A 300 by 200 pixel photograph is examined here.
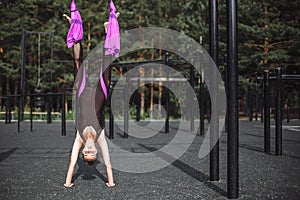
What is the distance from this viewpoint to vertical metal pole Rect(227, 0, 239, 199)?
350 cm

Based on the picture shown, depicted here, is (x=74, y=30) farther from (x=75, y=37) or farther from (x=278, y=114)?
(x=278, y=114)

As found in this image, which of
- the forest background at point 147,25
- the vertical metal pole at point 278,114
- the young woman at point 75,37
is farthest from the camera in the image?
the forest background at point 147,25

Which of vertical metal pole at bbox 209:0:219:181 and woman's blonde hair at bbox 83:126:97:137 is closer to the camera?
woman's blonde hair at bbox 83:126:97:137

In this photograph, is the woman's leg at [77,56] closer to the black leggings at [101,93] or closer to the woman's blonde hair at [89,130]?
the black leggings at [101,93]

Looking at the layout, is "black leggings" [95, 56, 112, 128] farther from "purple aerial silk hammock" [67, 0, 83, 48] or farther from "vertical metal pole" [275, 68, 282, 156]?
"vertical metal pole" [275, 68, 282, 156]

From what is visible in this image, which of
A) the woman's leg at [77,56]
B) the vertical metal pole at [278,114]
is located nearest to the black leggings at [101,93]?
the woman's leg at [77,56]

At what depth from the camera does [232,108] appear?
3.54m

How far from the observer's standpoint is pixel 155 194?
371 cm

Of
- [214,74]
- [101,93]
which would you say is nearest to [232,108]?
[214,74]

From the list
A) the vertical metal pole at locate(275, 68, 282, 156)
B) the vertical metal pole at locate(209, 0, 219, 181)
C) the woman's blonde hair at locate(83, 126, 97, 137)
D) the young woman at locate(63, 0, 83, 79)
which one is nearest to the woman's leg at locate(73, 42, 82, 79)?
the young woman at locate(63, 0, 83, 79)

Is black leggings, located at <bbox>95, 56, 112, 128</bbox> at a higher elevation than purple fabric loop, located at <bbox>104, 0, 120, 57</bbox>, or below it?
below

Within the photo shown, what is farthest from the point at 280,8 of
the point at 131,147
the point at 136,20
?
the point at 131,147

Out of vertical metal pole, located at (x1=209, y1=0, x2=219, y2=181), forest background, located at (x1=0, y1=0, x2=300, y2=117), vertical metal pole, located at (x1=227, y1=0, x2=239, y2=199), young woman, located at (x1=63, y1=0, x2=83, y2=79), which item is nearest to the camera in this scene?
vertical metal pole, located at (x1=227, y1=0, x2=239, y2=199)

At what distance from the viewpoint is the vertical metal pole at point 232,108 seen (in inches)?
138
